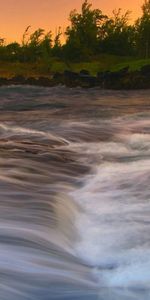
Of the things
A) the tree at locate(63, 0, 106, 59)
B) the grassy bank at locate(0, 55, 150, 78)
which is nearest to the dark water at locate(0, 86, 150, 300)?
the grassy bank at locate(0, 55, 150, 78)

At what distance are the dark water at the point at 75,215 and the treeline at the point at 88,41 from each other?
162 feet

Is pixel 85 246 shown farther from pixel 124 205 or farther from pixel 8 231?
pixel 124 205

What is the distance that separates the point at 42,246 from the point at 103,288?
3.84 ft

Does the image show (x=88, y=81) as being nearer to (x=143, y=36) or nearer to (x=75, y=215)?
(x=143, y=36)

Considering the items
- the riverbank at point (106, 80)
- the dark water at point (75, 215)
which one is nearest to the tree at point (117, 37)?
the riverbank at point (106, 80)

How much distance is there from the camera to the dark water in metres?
4.64

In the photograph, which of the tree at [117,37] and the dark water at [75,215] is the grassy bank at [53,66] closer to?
the tree at [117,37]

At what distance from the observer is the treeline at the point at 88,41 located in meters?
62.5

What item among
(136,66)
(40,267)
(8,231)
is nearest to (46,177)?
(8,231)

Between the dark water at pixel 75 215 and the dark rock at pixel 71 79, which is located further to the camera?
the dark rock at pixel 71 79

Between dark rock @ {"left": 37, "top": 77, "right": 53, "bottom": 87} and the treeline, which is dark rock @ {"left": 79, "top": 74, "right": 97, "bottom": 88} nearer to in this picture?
dark rock @ {"left": 37, "top": 77, "right": 53, "bottom": 87}

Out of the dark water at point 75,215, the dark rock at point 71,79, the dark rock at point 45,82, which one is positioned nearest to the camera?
the dark water at point 75,215

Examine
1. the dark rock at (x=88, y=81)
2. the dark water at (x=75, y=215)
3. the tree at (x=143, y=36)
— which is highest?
the tree at (x=143, y=36)

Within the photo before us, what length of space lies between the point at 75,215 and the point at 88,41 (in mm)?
58651
